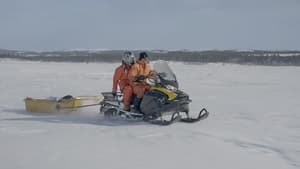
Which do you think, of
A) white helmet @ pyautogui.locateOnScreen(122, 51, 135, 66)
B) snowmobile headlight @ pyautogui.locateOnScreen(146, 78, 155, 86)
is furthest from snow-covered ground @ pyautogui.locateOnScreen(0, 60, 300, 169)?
white helmet @ pyautogui.locateOnScreen(122, 51, 135, 66)

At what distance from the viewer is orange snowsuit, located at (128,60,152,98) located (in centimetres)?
948

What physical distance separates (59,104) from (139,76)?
7.84 feet

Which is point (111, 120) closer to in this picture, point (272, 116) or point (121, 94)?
point (121, 94)

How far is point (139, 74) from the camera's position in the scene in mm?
9531

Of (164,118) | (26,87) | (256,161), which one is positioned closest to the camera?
(256,161)

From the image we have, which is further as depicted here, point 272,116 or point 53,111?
point 53,111

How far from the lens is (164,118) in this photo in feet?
32.9

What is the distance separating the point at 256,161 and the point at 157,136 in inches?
82.6

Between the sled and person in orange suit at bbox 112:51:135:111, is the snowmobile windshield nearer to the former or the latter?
person in orange suit at bbox 112:51:135:111

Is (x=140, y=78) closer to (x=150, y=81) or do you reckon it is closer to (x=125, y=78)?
(x=150, y=81)

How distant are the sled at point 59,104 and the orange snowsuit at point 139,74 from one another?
157 cm

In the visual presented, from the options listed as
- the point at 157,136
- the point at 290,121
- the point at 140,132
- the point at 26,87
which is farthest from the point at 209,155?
the point at 26,87

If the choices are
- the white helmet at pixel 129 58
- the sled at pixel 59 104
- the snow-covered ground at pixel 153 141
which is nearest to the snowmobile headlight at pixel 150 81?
the white helmet at pixel 129 58

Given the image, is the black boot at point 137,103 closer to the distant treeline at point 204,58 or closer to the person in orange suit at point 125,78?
the person in orange suit at point 125,78
